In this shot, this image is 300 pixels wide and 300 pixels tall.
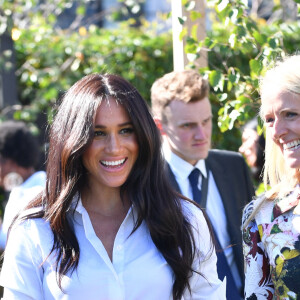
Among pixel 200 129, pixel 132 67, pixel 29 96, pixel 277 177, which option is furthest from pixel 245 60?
pixel 277 177

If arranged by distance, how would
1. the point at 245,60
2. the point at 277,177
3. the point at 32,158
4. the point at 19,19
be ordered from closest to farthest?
1. the point at 277,177
2. the point at 32,158
3. the point at 245,60
4. the point at 19,19

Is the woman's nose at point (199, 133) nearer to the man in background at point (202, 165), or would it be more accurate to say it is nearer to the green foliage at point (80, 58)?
the man in background at point (202, 165)

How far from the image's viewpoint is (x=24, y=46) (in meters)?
7.14

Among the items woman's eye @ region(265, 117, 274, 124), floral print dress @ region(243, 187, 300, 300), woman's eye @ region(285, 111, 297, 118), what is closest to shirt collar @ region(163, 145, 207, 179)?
floral print dress @ region(243, 187, 300, 300)

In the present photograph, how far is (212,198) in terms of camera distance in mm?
3891

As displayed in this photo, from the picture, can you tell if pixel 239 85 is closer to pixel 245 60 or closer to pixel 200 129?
pixel 200 129

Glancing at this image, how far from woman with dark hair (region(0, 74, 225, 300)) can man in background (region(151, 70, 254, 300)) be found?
40.7 inches

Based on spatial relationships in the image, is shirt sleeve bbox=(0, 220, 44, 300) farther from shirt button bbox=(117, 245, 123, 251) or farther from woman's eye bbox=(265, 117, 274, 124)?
woman's eye bbox=(265, 117, 274, 124)

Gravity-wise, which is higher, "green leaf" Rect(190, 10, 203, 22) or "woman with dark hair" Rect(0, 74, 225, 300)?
"green leaf" Rect(190, 10, 203, 22)

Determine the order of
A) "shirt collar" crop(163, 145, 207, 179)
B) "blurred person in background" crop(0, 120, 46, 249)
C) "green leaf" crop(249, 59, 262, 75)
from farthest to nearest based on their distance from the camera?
1. "blurred person in background" crop(0, 120, 46, 249)
2. "shirt collar" crop(163, 145, 207, 179)
3. "green leaf" crop(249, 59, 262, 75)

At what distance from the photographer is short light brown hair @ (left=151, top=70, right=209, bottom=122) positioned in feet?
12.8

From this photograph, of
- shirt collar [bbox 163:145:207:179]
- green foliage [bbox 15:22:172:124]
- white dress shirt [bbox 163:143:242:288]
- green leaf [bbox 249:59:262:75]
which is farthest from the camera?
green foliage [bbox 15:22:172:124]

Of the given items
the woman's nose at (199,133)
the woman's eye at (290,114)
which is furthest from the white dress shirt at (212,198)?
the woman's eye at (290,114)

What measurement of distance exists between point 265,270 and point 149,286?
0.45m
